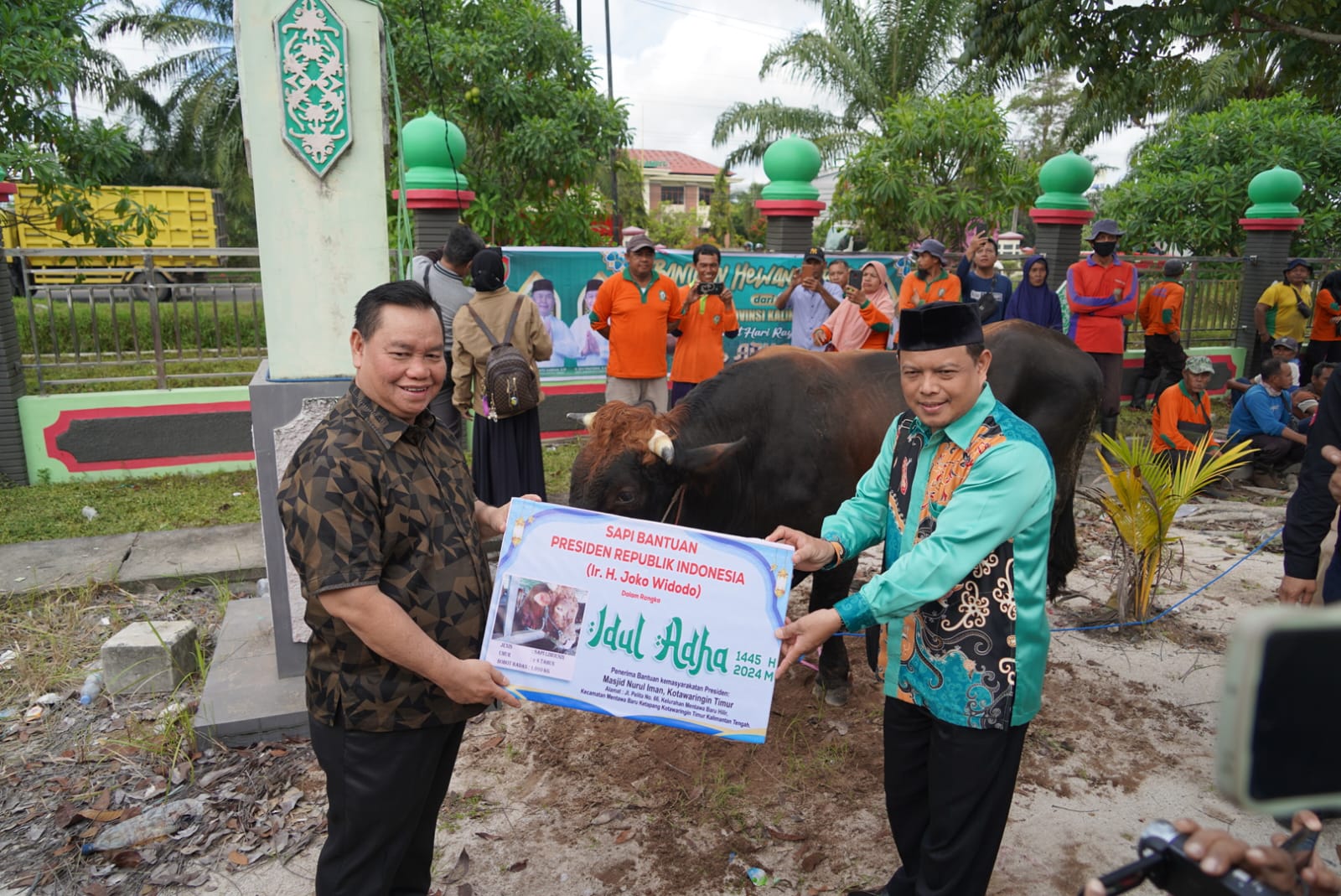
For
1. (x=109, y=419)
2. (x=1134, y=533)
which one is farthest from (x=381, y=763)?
(x=109, y=419)

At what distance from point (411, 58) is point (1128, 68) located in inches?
346

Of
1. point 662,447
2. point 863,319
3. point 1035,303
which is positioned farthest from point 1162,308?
point 662,447

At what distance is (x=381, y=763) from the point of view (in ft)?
7.32

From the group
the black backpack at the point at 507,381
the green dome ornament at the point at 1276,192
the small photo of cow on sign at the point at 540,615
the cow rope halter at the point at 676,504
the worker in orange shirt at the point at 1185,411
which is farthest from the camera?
the green dome ornament at the point at 1276,192

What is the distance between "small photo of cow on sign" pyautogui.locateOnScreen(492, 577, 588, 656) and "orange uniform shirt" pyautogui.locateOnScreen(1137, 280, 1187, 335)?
→ 10.5 meters

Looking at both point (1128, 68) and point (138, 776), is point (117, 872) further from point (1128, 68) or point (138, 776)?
point (1128, 68)

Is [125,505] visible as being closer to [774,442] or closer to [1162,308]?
[774,442]

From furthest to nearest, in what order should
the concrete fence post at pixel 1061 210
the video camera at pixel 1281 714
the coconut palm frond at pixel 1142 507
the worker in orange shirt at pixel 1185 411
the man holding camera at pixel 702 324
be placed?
the concrete fence post at pixel 1061 210, the worker in orange shirt at pixel 1185 411, the man holding camera at pixel 702 324, the coconut palm frond at pixel 1142 507, the video camera at pixel 1281 714

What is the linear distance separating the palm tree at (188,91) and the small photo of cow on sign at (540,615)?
958 inches

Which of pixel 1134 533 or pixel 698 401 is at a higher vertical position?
pixel 698 401

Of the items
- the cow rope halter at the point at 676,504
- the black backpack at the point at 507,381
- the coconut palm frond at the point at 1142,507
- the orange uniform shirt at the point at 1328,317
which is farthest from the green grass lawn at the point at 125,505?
the orange uniform shirt at the point at 1328,317

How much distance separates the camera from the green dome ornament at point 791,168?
10234mm

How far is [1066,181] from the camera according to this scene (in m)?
11.1

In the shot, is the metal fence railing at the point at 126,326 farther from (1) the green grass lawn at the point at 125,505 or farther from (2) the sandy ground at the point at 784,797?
(2) the sandy ground at the point at 784,797
